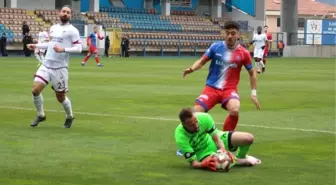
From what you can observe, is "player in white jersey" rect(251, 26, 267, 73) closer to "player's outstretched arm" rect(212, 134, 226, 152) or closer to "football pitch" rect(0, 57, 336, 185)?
"football pitch" rect(0, 57, 336, 185)

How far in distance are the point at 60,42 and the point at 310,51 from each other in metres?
63.8

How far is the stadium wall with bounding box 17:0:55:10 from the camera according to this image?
69.8 m

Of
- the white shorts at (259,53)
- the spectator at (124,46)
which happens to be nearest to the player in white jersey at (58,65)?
the white shorts at (259,53)

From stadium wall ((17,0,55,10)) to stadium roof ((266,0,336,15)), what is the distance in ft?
220

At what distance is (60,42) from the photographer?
1611 cm

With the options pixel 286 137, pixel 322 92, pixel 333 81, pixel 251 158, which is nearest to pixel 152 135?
pixel 286 137

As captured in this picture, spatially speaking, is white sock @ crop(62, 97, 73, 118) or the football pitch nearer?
the football pitch

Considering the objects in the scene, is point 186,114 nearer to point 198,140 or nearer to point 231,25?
point 198,140

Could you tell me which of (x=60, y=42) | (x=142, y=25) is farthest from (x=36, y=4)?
(x=60, y=42)

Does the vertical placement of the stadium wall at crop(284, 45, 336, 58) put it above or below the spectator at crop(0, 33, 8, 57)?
below

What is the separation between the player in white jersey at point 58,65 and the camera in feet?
52.1

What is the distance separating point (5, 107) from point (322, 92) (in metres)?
11.0

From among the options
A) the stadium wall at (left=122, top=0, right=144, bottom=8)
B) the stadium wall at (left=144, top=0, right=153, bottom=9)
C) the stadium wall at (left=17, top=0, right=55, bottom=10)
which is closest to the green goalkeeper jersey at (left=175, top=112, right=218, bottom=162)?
the stadium wall at (left=17, top=0, right=55, bottom=10)

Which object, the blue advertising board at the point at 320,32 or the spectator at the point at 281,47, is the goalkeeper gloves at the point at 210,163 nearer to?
the spectator at the point at 281,47
